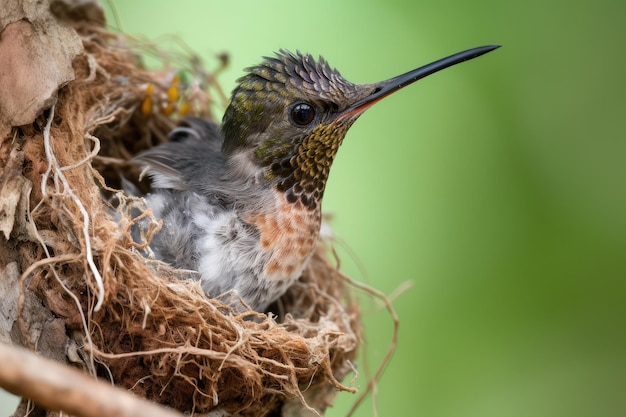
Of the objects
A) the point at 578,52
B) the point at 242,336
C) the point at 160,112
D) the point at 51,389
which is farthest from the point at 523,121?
the point at 51,389

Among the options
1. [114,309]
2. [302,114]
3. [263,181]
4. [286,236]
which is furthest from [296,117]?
[114,309]

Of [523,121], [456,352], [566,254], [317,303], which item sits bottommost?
[456,352]

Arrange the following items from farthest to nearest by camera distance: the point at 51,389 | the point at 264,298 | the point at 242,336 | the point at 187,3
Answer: the point at 187,3
the point at 264,298
the point at 242,336
the point at 51,389

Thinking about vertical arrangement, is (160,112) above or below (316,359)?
above

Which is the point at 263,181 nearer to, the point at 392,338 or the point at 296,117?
the point at 296,117

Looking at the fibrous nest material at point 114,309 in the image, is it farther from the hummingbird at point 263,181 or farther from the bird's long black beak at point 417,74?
the bird's long black beak at point 417,74

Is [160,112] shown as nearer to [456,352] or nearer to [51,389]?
[456,352]

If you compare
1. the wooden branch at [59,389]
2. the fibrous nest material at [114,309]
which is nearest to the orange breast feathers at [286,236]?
the fibrous nest material at [114,309]
